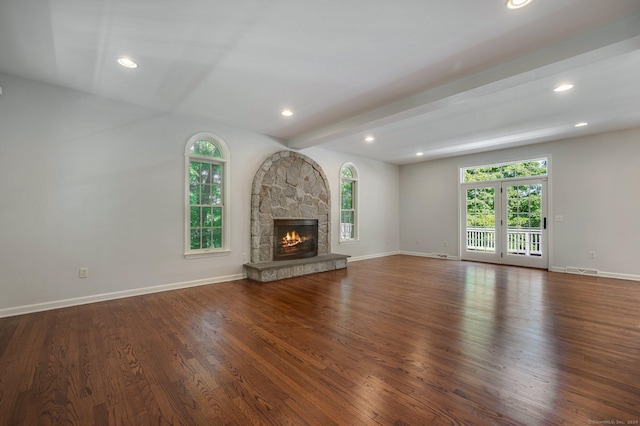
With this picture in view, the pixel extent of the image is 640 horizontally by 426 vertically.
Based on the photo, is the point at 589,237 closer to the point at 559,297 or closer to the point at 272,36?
the point at 559,297

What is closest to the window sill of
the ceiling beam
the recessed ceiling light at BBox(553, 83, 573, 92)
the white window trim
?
the white window trim

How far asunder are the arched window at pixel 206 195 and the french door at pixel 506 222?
6114 millimetres

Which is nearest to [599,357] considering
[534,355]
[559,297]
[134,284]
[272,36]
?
[534,355]

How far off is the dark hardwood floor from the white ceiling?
263 centimetres

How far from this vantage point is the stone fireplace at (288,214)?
5.28 metres

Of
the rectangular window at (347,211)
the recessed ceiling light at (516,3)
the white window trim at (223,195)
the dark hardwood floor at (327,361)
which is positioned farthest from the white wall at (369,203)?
the recessed ceiling light at (516,3)

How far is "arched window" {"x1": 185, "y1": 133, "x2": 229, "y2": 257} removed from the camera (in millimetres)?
4625

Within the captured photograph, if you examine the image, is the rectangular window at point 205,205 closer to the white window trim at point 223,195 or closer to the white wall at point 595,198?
the white window trim at point 223,195

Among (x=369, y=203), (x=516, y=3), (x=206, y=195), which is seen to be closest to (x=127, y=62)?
(x=206, y=195)

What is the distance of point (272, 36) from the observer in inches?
99.5

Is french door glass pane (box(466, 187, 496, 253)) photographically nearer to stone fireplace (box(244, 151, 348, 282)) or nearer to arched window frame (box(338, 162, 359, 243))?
arched window frame (box(338, 162, 359, 243))

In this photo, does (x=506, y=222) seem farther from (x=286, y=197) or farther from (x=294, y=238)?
(x=286, y=197)

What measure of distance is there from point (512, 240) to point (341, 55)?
20.5 feet

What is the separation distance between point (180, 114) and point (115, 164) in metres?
1.25
